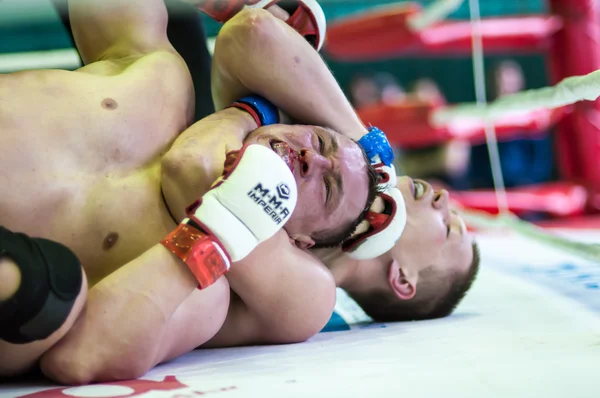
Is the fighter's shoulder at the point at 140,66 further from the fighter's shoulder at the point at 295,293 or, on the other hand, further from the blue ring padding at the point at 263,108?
the fighter's shoulder at the point at 295,293

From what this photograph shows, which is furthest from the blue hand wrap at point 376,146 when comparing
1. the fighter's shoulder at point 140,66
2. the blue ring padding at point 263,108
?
the fighter's shoulder at point 140,66

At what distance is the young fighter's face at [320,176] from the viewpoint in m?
1.28

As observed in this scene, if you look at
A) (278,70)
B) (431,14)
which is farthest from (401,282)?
(431,14)

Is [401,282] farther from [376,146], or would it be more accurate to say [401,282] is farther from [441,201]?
[376,146]

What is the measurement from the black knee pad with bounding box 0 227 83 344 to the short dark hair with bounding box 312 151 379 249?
1.76 feet

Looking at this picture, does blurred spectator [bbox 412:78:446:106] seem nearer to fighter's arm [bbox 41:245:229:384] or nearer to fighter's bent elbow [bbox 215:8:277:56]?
fighter's bent elbow [bbox 215:8:277:56]

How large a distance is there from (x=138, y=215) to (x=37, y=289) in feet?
1.23

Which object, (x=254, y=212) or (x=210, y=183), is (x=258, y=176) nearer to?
(x=254, y=212)

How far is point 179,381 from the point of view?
1.08 m

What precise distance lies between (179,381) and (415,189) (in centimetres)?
87

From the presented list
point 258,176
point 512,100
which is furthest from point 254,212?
point 512,100

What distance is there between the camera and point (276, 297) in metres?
1.29

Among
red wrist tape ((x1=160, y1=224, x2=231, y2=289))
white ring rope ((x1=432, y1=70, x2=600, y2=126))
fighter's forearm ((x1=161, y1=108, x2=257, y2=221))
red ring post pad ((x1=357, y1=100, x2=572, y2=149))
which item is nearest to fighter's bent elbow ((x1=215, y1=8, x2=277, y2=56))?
fighter's forearm ((x1=161, y1=108, x2=257, y2=221))

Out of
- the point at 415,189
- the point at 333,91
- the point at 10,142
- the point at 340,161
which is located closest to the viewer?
the point at 10,142
